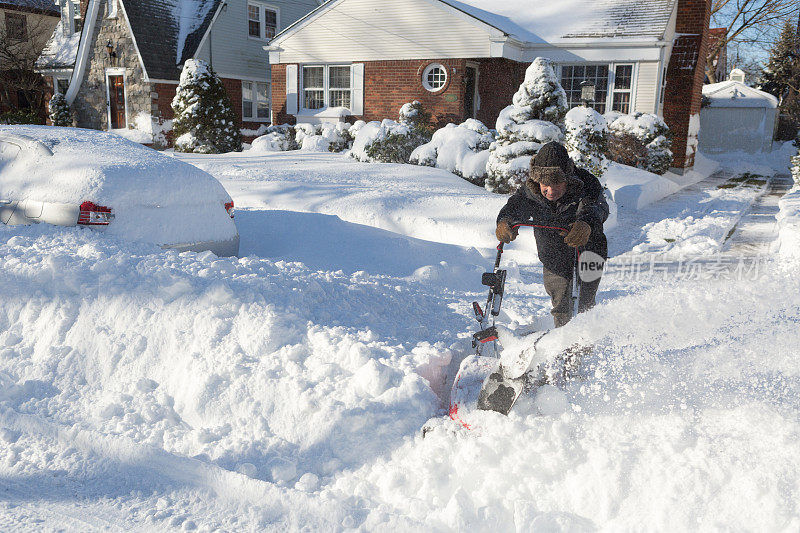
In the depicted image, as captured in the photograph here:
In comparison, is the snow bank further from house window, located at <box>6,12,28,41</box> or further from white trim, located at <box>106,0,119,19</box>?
house window, located at <box>6,12,28,41</box>

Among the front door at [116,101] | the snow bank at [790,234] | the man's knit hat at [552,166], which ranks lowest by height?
the snow bank at [790,234]

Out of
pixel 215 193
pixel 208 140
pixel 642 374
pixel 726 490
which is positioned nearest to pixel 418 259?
pixel 215 193

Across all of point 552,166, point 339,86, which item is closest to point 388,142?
point 339,86

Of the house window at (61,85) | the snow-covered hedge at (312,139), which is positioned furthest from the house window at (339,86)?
the house window at (61,85)

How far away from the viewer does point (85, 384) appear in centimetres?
427

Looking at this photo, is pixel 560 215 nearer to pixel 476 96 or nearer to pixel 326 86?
pixel 476 96

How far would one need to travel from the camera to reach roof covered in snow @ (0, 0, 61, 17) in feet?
108

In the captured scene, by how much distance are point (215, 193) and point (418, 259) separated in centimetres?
266

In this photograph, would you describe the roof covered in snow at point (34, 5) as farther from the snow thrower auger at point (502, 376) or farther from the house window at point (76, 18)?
the snow thrower auger at point (502, 376)

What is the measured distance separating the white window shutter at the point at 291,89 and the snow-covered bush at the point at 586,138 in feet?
40.4

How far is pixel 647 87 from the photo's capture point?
60.2 ft

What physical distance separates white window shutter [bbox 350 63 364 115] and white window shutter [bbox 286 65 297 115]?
2244mm

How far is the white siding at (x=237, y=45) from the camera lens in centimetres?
2423

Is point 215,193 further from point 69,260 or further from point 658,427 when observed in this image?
point 658,427
